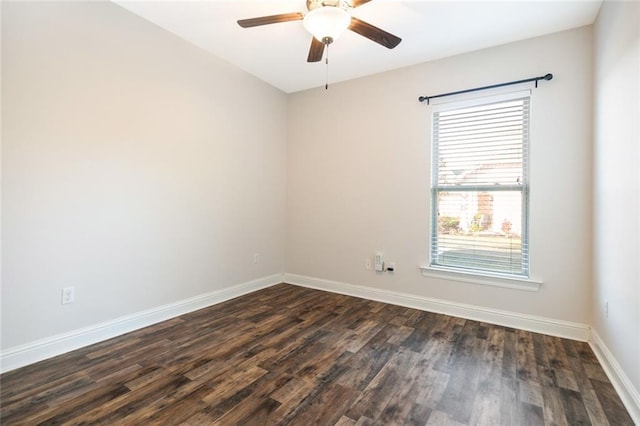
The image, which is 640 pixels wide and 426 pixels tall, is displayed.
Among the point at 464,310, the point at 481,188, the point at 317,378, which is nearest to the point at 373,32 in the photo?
the point at 481,188

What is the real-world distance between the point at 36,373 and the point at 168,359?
0.78 m

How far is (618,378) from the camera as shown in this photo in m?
1.87

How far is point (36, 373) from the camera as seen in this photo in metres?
1.97

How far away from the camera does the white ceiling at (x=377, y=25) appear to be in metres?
2.40

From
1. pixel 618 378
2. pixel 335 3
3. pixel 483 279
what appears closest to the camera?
pixel 618 378

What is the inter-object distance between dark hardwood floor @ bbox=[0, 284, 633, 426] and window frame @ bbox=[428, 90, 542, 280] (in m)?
0.46

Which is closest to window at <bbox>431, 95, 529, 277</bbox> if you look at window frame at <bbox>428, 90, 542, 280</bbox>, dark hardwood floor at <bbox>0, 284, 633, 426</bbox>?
window frame at <bbox>428, 90, 542, 280</bbox>

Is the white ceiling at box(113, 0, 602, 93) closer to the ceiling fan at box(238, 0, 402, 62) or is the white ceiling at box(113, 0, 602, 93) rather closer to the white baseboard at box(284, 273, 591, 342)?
the ceiling fan at box(238, 0, 402, 62)

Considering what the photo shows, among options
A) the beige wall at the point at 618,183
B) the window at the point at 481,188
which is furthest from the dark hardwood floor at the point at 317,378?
the window at the point at 481,188

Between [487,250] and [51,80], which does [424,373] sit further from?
[51,80]

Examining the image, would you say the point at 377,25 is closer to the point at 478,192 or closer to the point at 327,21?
the point at 327,21

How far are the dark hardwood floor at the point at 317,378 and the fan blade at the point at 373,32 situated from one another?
2.36 meters

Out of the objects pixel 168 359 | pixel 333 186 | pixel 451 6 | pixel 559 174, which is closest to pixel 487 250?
pixel 559 174

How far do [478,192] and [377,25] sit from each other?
1848 millimetres
